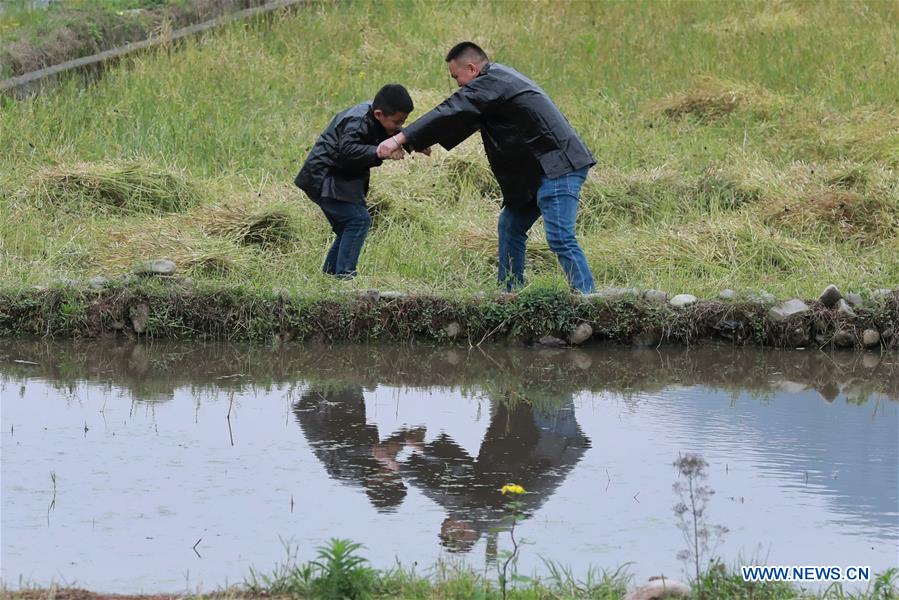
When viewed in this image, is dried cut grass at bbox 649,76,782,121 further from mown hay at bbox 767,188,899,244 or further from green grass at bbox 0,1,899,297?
mown hay at bbox 767,188,899,244

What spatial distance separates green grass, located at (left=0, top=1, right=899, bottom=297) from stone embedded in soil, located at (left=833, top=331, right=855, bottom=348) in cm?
47

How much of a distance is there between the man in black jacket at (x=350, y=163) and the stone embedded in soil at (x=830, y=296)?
258 centimetres

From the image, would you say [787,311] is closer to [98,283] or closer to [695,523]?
[98,283]

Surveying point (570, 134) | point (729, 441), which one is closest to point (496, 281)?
point (570, 134)

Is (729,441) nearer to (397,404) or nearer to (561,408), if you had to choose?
(561,408)

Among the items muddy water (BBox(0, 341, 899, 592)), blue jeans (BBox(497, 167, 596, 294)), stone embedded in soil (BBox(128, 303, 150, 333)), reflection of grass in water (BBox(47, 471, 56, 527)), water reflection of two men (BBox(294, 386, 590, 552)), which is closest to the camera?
muddy water (BBox(0, 341, 899, 592))

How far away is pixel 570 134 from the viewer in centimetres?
782

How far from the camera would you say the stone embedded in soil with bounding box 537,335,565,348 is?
774 centimetres

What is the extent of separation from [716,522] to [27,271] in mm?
4913

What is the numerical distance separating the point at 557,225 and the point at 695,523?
156 inches

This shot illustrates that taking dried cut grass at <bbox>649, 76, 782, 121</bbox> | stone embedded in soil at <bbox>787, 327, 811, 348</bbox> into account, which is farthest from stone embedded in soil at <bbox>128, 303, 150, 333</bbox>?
dried cut grass at <bbox>649, 76, 782, 121</bbox>

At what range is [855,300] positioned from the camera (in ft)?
25.7

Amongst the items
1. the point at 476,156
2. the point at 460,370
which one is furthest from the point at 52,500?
the point at 476,156

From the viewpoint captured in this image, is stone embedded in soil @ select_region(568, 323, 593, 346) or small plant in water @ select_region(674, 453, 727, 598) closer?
small plant in water @ select_region(674, 453, 727, 598)
